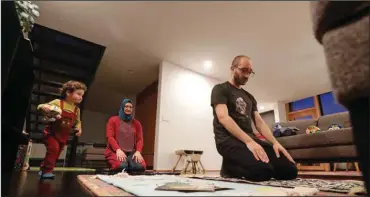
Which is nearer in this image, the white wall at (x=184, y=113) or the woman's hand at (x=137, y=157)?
the woman's hand at (x=137, y=157)

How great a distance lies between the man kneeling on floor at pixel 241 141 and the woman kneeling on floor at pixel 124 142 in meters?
0.70

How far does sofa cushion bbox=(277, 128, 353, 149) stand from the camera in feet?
4.68

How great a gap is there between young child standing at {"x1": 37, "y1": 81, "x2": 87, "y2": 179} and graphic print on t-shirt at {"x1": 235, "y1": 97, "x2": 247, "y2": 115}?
733 millimetres

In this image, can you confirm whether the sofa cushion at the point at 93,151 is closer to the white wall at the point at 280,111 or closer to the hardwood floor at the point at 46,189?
the white wall at the point at 280,111

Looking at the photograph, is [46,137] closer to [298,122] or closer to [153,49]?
[153,49]

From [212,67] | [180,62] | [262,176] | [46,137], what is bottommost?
[262,176]

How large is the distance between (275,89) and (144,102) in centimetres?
194

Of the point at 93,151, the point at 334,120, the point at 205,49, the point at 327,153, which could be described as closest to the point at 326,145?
the point at 327,153

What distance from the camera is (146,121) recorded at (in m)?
3.09

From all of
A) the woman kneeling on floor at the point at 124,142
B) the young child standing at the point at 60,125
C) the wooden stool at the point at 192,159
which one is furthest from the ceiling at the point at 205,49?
the wooden stool at the point at 192,159

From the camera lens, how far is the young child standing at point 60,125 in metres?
1.01

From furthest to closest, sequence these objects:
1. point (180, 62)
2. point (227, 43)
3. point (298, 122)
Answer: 1. point (180, 62)
2. point (298, 122)
3. point (227, 43)

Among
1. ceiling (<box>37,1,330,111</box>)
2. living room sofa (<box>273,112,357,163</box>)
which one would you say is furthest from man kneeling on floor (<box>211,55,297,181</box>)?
living room sofa (<box>273,112,357,163</box>)

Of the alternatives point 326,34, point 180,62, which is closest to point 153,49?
point 180,62
